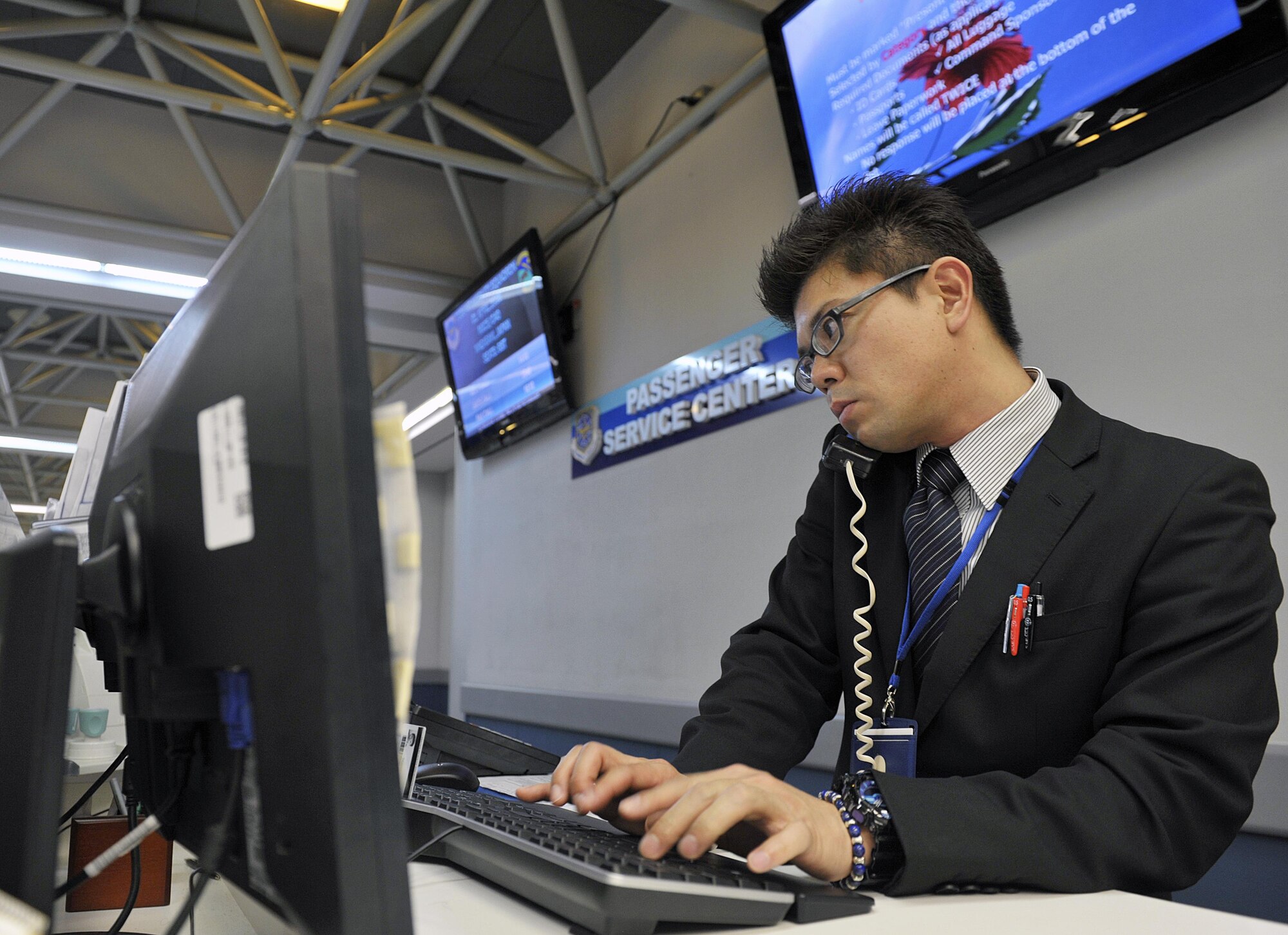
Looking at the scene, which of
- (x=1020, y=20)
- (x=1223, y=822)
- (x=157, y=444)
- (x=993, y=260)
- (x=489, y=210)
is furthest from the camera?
(x=489, y=210)

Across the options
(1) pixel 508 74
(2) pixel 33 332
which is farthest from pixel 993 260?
(2) pixel 33 332

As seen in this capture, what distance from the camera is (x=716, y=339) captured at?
325 centimetres

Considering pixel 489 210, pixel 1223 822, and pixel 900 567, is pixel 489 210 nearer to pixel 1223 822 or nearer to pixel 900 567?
pixel 900 567

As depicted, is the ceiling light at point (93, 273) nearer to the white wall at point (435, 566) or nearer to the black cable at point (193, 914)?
the white wall at point (435, 566)

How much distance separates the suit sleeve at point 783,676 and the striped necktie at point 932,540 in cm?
17

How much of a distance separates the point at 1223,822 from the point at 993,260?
87 cm

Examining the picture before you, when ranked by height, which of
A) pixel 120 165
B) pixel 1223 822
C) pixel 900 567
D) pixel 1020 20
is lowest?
pixel 1223 822

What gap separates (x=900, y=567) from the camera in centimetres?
130

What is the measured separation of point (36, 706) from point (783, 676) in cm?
99

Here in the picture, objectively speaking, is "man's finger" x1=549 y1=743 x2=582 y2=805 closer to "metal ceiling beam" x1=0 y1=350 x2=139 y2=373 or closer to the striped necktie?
the striped necktie

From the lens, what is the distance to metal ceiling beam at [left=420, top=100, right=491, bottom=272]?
4172 millimetres

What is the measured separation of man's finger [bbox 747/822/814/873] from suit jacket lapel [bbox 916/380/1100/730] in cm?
46

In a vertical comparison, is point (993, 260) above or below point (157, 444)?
above

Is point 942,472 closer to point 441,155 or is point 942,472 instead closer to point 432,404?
point 441,155
